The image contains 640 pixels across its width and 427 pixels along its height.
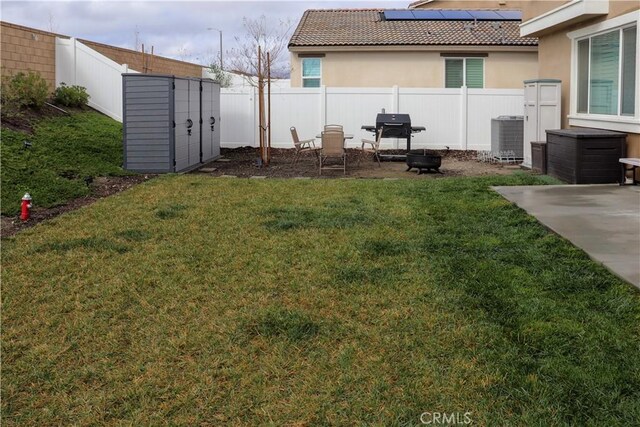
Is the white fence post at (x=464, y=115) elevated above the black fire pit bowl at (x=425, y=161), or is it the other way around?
the white fence post at (x=464, y=115)

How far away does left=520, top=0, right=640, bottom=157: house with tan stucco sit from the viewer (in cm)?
1062

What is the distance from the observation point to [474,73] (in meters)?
21.0

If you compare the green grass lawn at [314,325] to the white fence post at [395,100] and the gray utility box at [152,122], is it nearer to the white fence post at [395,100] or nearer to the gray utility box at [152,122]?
the gray utility box at [152,122]

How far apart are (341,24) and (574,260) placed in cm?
1921

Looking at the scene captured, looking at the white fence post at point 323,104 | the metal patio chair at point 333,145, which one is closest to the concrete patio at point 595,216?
the metal patio chair at point 333,145

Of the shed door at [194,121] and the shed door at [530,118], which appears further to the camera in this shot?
the shed door at [194,121]

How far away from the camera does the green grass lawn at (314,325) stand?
139 inches

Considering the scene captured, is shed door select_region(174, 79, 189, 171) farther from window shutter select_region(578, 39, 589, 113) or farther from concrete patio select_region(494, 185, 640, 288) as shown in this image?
window shutter select_region(578, 39, 589, 113)

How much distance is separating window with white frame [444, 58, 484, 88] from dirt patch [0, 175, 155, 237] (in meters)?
11.8

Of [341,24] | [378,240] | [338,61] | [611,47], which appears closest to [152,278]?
[378,240]

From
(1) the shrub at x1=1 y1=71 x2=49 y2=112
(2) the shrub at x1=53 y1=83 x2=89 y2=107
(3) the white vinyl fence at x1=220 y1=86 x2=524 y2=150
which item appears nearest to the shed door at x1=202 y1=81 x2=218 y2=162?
(3) the white vinyl fence at x1=220 y1=86 x2=524 y2=150

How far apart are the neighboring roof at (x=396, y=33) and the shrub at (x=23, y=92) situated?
28.0 feet

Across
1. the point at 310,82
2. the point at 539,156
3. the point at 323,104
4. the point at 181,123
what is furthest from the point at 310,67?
the point at 539,156

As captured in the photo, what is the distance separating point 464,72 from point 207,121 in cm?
924
